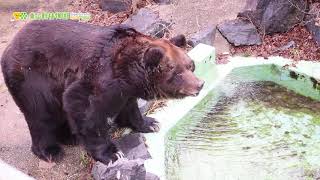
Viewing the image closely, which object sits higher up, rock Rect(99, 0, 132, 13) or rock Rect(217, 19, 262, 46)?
rock Rect(217, 19, 262, 46)

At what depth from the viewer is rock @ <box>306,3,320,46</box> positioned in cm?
693

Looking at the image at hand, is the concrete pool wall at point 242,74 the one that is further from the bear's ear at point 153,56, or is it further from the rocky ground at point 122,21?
the bear's ear at point 153,56

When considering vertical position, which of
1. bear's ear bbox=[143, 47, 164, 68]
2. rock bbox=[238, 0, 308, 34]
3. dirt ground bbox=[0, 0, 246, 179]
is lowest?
dirt ground bbox=[0, 0, 246, 179]

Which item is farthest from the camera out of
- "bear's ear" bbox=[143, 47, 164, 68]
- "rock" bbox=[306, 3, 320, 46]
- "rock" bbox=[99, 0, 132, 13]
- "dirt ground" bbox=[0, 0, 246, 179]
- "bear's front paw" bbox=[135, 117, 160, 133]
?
"rock" bbox=[99, 0, 132, 13]

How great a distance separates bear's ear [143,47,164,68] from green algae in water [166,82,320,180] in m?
1.19

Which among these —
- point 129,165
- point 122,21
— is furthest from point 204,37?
point 129,165

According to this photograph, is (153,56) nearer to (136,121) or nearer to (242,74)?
(136,121)

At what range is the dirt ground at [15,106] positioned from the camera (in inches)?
213

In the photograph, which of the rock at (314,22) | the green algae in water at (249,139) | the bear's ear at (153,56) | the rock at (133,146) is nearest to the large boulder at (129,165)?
the rock at (133,146)

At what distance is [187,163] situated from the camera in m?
5.36

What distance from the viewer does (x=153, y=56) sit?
4480mm

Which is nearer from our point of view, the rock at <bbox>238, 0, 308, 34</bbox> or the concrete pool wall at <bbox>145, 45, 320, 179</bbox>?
the concrete pool wall at <bbox>145, 45, 320, 179</bbox>

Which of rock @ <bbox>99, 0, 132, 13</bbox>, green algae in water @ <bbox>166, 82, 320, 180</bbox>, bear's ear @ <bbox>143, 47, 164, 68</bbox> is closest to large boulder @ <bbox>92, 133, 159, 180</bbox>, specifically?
green algae in water @ <bbox>166, 82, 320, 180</bbox>

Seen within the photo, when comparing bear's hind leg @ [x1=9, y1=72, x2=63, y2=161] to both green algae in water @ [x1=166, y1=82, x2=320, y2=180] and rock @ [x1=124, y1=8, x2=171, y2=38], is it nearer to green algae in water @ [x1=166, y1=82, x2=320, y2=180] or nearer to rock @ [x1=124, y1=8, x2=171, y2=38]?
green algae in water @ [x1=166, y1=82, x2=320, y2=180]
